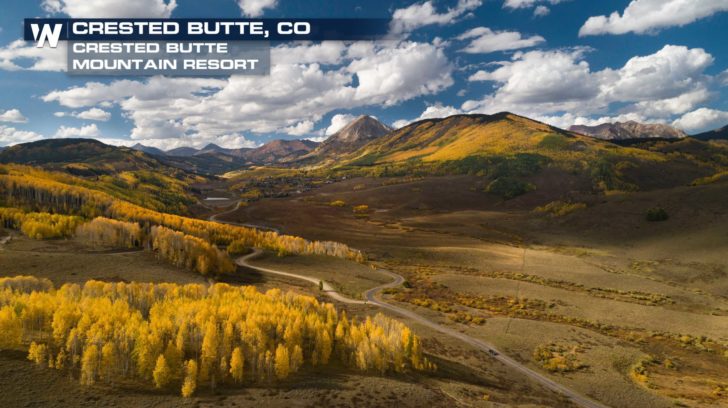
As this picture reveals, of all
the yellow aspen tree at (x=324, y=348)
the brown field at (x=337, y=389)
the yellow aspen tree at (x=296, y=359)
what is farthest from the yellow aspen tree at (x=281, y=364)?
the yellow aspen tree at (x=324, y=348)

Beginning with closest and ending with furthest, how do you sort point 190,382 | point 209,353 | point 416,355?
point 190,382 → point 209,353 → point 416,355

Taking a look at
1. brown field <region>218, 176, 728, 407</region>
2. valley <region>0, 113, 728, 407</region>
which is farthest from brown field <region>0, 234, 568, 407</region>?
brown field <region>218, 176, 728, 407</region>

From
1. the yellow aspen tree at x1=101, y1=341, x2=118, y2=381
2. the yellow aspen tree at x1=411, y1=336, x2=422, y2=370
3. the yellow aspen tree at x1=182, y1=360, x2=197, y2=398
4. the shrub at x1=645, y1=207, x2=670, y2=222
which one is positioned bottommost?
the yellow aspen tree at x1=411, y1=336, x2=422, y2=370

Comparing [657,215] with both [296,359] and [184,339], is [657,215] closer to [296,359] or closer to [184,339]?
[296,359]

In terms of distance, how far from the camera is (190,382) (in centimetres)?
3519

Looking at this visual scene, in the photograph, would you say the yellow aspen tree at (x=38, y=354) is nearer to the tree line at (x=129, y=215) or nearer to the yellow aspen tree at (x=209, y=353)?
the yellow aspen tree at (x=209, y=353)

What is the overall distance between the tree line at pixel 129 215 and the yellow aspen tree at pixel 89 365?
90.9m

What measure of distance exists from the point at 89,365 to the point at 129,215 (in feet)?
405

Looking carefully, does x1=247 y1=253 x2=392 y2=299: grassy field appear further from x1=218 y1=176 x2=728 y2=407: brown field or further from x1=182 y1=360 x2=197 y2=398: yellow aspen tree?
x1=182 y1=360 x2=197 y2=398: yellow aspen tree

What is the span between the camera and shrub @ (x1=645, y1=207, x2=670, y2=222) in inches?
6097

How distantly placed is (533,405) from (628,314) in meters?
48.7

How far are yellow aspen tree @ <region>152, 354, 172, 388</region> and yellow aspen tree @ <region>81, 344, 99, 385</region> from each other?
4629 millimetres

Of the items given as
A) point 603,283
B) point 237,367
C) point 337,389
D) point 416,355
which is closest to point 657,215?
point 603,283

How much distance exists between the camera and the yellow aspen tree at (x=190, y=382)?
3481 centimetres
